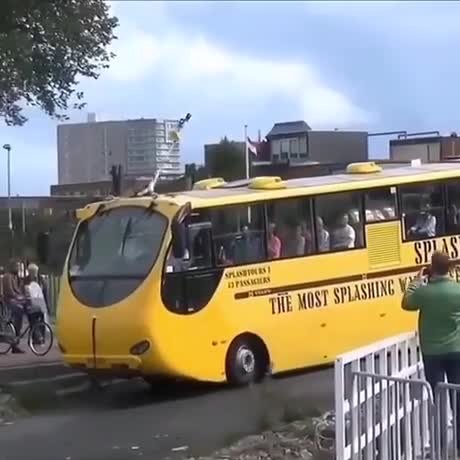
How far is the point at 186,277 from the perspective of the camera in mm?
17625

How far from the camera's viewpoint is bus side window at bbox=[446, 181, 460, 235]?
20.5 meters

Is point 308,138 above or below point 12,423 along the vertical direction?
above

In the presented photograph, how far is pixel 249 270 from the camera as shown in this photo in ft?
60.3

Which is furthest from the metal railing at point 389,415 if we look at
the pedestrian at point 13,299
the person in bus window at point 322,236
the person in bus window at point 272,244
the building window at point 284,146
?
the building window at point 284,146

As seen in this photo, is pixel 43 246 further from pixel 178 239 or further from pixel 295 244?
pixel 295 244

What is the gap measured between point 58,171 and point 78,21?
26769mm

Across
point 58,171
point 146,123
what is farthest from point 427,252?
point 58,171

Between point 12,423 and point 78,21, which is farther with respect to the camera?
point 78,21

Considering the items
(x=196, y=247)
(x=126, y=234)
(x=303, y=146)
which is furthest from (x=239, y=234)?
(x=303, y=146)

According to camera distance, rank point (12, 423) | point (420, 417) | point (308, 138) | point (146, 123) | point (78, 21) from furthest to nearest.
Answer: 1. point (308, 138)
2. point (146, 123)
3. point (78, 21)
4. point (12, 423)
5. point (420, 417)

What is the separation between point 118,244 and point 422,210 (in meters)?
5.18

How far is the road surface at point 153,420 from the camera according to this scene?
1354cm

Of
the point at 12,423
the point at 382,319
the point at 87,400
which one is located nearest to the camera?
the point at 12,423

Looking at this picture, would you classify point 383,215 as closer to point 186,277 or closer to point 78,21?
point 186,277
